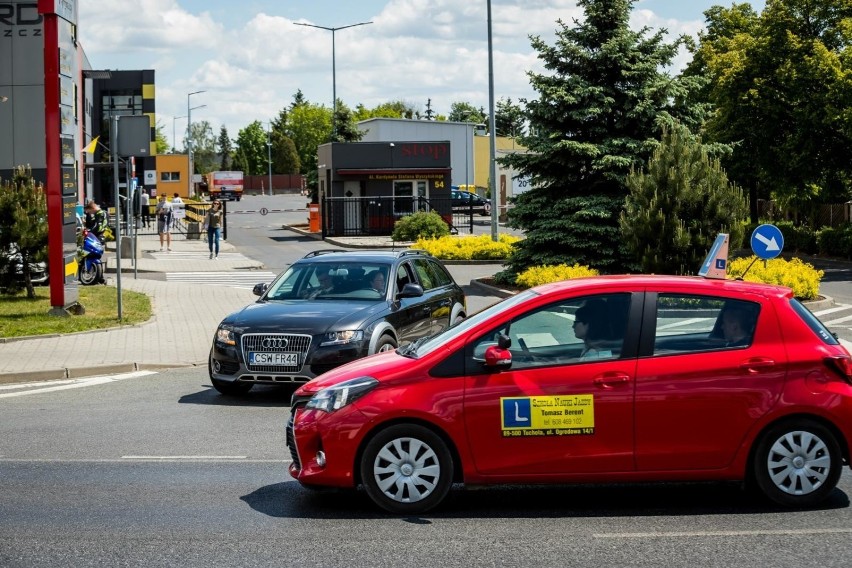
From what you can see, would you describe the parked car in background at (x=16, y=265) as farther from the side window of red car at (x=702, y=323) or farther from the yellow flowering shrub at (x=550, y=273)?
the side window of red car at (x=702, y=323)

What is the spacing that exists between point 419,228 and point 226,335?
32.1 m

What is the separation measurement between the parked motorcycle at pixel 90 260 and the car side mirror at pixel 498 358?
67.4 ft

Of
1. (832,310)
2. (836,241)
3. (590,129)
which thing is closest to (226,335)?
(832,310)

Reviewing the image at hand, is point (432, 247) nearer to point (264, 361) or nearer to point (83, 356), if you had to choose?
point (83, 356)

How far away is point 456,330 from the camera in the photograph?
8008 millimetres

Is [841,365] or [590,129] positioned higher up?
[590,129]

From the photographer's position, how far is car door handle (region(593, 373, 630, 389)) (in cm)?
747

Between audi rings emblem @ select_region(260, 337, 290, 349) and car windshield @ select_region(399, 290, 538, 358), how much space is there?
4.01 m

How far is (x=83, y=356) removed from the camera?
15727 mm

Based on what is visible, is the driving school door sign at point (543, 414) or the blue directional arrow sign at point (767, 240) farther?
the blue directional arrow sign at point (767, 240)

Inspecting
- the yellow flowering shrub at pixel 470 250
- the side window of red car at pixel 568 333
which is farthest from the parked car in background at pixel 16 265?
the side window of red car at pixel 568 333

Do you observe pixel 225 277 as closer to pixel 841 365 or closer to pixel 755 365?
pixel 755 365

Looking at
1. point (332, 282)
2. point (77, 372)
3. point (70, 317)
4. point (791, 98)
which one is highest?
point (791, 98)

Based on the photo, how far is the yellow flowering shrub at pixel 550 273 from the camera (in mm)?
25172
